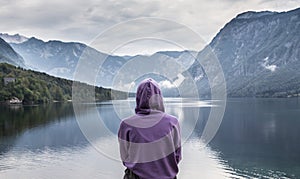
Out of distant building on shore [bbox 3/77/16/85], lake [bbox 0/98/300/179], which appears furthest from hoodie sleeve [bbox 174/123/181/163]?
distant building on shore [bbox 3/77/16/85]

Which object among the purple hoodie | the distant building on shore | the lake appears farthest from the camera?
the distant building on shore

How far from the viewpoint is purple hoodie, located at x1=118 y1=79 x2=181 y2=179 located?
12.6 ft

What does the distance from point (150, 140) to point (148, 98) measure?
17.7 inches

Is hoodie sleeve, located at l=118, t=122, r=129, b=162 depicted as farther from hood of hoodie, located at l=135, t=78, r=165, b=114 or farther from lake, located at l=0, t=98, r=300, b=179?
lake, located at l=0, t=98, r=300, b=179

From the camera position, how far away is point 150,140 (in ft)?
12.6

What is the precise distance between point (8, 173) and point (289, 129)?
4065 cm

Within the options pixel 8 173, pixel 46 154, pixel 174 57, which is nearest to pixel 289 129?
pixel 46 154

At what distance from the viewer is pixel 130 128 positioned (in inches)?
152

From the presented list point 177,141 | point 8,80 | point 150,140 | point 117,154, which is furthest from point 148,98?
point 8,80

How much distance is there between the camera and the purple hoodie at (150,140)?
12.6ft

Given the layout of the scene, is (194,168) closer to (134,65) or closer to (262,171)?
(262,171)

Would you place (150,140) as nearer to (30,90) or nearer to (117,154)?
(117,154)

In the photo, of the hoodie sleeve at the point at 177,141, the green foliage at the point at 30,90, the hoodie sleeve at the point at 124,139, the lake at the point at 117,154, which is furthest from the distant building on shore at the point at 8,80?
the hoodie sleeve at the point at 177,141

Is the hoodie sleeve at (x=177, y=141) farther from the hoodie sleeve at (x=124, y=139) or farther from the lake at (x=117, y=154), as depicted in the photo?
the lake at (x=117, y=154)
